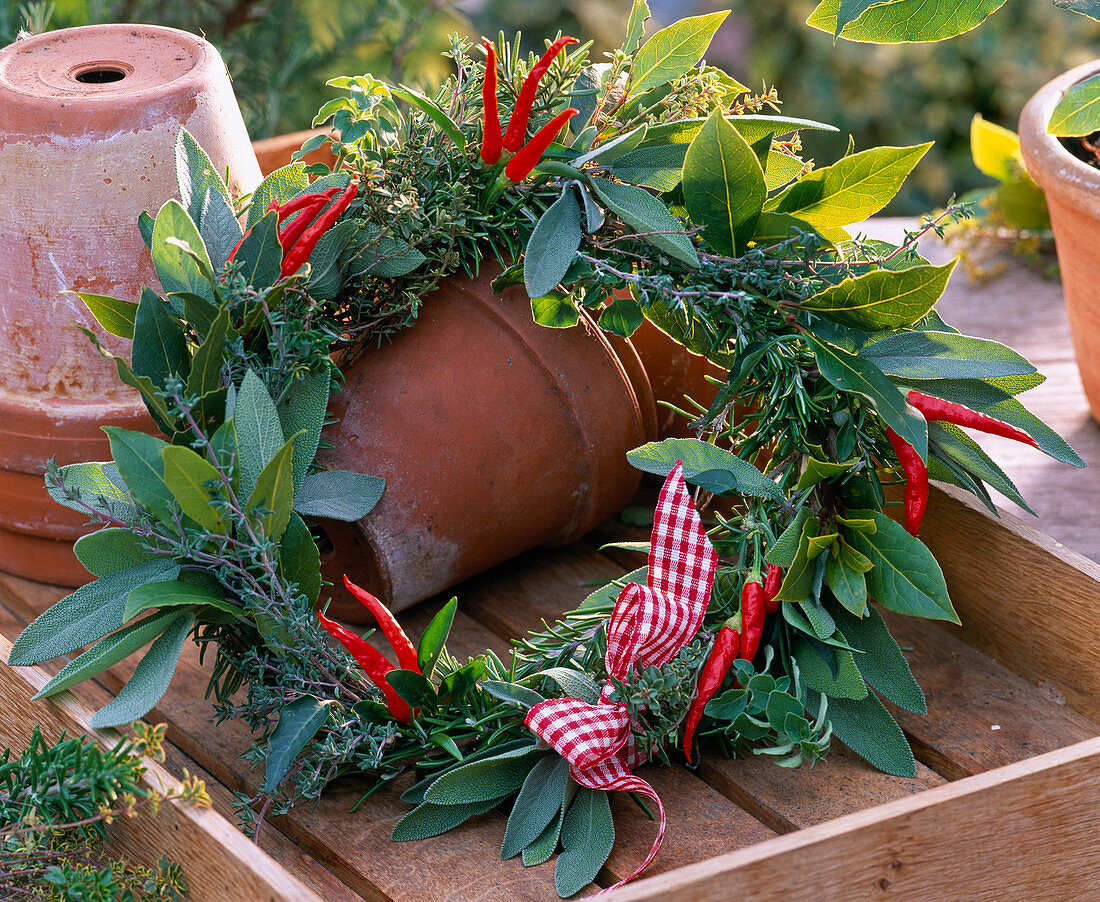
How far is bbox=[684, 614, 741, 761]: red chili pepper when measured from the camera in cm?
61

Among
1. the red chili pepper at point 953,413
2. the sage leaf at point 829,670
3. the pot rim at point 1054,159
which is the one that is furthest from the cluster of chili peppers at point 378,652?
the pot rim at point 1054,159

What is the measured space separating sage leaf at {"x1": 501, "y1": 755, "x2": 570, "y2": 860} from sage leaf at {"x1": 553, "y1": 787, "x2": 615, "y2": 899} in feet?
0.04

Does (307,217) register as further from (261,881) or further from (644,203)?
(261,881)

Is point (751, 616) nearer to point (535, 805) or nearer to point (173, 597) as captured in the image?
point (535, 805)

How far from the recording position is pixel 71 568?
0.80 meters

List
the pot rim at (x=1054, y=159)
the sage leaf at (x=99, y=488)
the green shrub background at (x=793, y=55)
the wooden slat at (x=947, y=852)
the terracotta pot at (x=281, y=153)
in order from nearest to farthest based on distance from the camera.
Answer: the wooden slat at (x=947, y=852) → the sage leaf at (x=99, y=488) → the pot rim at (x=1054, y=159) → the terracotta pot at (x=281, y=153) → the green shrub background at (x=793, y=55)

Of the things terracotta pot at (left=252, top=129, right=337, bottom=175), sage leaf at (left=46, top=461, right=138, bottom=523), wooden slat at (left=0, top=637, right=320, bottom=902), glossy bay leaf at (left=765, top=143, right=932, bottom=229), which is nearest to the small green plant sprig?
wooden slat at (left=0, top=637, right=320, bottom=902)

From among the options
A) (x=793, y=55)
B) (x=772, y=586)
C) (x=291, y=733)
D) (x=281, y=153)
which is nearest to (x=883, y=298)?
(x=772, y=586)

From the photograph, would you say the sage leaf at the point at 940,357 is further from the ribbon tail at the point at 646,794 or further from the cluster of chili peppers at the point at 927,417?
the ribbon tail at the point at 646,794

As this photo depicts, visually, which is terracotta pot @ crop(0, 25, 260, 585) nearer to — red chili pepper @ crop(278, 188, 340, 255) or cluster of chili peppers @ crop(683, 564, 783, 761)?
red chili pepper @ crop(278, 188, 340, 255)

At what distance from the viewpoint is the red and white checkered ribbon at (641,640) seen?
571mm

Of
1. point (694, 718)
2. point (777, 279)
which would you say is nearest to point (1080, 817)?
point (694, 718)

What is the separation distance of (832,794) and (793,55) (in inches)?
74.2

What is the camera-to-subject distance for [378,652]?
1.95 ft
